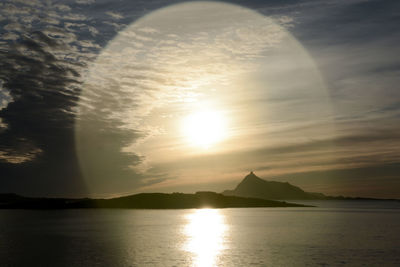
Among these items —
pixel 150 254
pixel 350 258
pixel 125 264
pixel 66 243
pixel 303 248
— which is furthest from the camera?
pixel 66 243

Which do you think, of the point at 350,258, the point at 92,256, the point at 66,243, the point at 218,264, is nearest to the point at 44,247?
the point at 66,243

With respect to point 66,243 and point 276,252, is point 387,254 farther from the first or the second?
point 66,243

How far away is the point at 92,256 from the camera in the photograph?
2677 inches

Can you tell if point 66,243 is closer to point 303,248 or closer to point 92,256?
point 92,256

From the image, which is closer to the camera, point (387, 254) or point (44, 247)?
point (387, 254)

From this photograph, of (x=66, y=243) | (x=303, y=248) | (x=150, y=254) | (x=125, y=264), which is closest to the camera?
(x=125, y=264)

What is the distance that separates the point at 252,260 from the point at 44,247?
44.4 m

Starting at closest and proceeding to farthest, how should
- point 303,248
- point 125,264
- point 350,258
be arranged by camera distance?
point 125,264, point 350,258, point 303,248

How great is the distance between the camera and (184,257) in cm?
6756

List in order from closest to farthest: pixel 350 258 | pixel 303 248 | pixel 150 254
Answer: pixel 350 258
pixel 150 254
pixel 303 248

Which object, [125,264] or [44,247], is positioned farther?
[44,247]

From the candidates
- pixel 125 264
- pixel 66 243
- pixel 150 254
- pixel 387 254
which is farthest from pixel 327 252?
pixel 66 243

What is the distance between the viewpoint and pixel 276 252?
235 feet

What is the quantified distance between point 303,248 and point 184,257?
24.5 m
